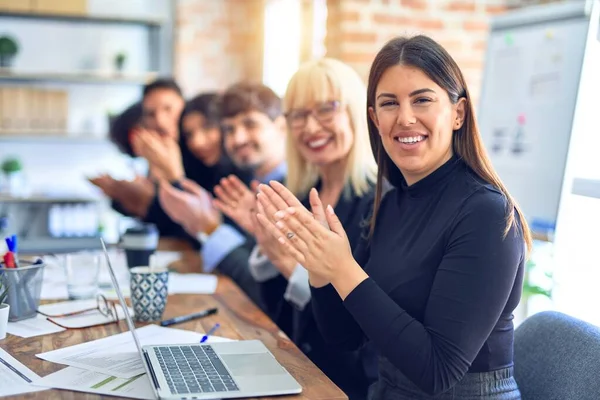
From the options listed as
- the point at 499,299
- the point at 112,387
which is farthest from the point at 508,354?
the point at 112,387

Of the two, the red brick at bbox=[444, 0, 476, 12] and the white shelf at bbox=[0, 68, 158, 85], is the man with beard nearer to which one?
the red brick at bbox=[444, 0, 476, 12]

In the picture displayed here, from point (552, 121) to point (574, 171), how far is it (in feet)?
2.57

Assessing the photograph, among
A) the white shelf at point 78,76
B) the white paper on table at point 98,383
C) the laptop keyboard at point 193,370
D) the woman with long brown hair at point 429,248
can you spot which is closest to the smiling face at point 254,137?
the woman with long brown hair at point 429,248

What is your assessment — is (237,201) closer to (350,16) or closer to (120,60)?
(350,16)

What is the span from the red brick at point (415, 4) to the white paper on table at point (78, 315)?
2163 millimetres

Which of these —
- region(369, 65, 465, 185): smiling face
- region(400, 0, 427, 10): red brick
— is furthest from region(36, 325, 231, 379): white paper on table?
region(400, 0, 427, 10): red brick

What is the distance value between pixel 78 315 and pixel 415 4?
232 centimetres

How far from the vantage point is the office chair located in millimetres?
1225

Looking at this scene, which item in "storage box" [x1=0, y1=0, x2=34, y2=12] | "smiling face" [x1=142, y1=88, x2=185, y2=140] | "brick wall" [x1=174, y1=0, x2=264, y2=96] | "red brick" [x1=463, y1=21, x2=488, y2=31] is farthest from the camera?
"brick wall" [x1=174, y1=0, x2=264, y2=96]

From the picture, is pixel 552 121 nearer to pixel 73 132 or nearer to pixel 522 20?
pixel 522 20

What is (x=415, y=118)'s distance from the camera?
4.30 ft

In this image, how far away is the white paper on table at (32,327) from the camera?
1437mm

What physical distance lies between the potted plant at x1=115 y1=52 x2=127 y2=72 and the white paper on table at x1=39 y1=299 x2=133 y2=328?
3.70 meters

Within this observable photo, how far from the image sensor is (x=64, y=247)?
122 inches
